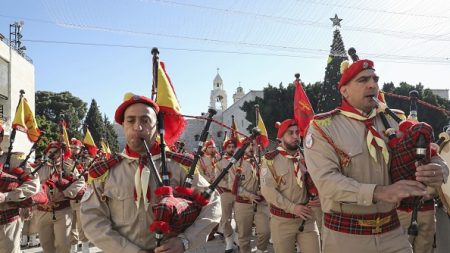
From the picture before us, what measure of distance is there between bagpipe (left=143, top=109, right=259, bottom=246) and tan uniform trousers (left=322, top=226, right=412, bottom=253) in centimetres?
111

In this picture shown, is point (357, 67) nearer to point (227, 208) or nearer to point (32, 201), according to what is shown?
point (32, 201)

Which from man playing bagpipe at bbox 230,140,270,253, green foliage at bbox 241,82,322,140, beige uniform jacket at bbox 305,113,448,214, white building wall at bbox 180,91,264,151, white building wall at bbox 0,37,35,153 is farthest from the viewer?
white building wall at bbox 180,91,264,151

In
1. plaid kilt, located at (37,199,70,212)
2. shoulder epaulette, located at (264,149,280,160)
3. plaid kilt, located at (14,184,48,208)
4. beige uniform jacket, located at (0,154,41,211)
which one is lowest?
plaid kilt, located at (37,199,70,212)

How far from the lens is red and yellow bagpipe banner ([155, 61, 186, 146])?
400cm

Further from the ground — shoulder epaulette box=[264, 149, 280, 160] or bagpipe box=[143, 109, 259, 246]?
shoulder epaulette box=[264, 149, 280, 160]

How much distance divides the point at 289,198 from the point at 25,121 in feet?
18.2

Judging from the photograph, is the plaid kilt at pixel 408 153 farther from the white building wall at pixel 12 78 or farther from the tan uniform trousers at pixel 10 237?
the white building wall at pixel 12 78

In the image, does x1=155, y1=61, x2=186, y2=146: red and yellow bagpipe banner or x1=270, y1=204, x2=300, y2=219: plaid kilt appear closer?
x1=155, y1=61, x2=186, y2=146: red and yellow bagpipe banner

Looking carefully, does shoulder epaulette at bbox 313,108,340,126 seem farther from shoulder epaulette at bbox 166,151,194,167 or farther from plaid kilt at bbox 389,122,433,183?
shoulder epaulette at bbox 166,151,194,167

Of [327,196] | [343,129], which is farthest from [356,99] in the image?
[327,196]

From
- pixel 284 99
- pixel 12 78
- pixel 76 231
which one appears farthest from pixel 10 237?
pixel 284 99

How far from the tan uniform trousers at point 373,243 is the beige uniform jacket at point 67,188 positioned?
5662 mm

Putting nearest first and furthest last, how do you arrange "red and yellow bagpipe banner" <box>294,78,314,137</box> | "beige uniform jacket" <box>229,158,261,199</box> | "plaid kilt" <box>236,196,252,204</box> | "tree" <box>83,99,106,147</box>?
"red and yellow bagpipe banner" <box>294,78,314,137</box> < "plaid kilt" <box>236,196,252,204</box> < "beige uniform jacket" <box>229,158,261,199</box> < "tree" <box>83,99,106,147</box>

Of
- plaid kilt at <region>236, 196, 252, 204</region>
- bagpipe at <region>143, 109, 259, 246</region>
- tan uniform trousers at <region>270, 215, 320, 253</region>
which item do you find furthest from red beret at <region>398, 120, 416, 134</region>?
plaid kilt at <region>236, 196, 252, 204</region>
